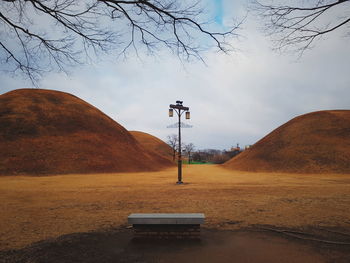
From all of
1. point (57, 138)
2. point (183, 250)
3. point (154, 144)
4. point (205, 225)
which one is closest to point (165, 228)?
point (183, 250)

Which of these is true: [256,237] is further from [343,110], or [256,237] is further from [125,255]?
[343,110]

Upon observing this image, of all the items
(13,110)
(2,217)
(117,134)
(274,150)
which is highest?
(13,110)

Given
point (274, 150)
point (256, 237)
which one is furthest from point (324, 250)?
point (274, 150)

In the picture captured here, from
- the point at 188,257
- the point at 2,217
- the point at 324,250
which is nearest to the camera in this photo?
the point at 188,257

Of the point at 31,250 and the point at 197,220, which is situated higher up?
the point at 197,220

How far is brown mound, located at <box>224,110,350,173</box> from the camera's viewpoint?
31.9 metres

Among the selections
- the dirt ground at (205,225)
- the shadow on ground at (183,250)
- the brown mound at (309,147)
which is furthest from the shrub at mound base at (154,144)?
the shadow on ground at (183,250)

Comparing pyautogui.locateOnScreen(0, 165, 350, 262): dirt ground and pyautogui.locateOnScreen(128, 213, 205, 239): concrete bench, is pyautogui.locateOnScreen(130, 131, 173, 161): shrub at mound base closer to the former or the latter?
pyautogui.locateOnScreen(0, 165, 350, 262): dirt ground

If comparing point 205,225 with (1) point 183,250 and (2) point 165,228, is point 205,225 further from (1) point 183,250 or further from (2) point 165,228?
(1) point 183,250

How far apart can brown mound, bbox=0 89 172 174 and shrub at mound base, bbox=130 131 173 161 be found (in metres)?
44.0

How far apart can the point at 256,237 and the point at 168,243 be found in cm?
199

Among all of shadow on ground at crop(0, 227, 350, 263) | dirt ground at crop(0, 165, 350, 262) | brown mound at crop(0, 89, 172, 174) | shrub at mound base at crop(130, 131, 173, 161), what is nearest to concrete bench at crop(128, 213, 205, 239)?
shadow on ground at crop(0, 227, 350, 263)

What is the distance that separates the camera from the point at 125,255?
13.9 feet

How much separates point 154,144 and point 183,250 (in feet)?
301
